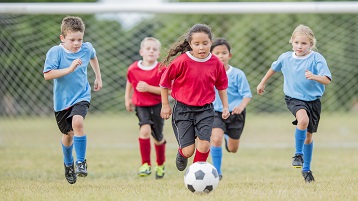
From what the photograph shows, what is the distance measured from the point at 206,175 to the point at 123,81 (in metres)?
9.59

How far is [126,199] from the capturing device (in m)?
5.55

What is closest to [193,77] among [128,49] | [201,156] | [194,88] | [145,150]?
[194,88]

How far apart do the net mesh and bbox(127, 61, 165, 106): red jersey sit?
4823 mm

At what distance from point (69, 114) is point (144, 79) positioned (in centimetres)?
174

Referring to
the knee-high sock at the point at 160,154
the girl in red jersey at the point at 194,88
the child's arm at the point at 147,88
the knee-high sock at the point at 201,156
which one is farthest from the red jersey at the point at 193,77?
the knee-high sock at the point at 160,154

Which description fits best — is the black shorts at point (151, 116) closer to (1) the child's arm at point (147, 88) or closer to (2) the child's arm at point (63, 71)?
(1) the child's arm at point (147, 88)

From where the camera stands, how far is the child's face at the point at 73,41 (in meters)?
6.93

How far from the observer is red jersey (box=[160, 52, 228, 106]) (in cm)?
655

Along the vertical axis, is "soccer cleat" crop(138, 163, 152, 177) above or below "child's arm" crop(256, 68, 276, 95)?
below

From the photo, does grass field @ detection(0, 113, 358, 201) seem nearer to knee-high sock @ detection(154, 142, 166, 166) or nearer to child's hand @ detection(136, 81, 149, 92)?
knee-high sock @ detection(154, 142, 166, 166)

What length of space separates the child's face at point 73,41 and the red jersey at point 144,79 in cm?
167

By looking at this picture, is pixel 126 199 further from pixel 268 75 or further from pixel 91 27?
pixel 91 27

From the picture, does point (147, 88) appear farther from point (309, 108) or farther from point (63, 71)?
point (309, 108)

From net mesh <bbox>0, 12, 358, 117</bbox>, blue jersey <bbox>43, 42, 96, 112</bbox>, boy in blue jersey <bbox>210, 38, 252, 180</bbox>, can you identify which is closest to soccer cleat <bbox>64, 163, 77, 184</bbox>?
blue jersey <bbox>43, 42, 96, 112</bbox>
